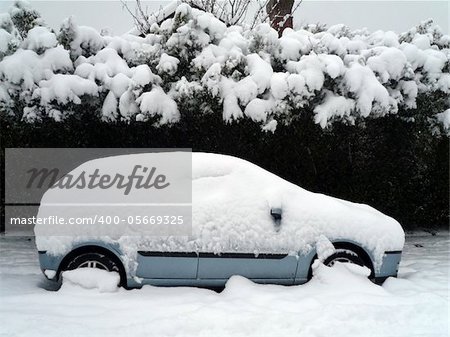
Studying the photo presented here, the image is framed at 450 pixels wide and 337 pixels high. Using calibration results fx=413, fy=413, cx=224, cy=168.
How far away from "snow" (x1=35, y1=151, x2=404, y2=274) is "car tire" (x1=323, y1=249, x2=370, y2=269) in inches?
5.4

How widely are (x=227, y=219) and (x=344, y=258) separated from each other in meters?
1.32

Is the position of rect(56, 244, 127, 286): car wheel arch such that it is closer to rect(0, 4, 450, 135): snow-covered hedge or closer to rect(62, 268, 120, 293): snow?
rect(62, 268, 120, 293): snow

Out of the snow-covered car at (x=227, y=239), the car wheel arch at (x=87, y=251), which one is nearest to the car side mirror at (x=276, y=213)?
the snow-covered car at (x=227, y=239)

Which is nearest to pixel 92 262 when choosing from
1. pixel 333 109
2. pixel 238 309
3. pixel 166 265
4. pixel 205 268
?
pixel 166 265

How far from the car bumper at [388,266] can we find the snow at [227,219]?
0.24ft

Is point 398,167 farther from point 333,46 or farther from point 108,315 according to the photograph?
point 108,315

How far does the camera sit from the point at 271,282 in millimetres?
4266

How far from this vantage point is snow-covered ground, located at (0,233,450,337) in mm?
3424

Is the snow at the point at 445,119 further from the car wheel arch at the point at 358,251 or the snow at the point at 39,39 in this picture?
the snow at the point at 39,39

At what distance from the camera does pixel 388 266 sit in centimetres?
448

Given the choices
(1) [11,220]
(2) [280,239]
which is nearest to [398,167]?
(2) [280,239]

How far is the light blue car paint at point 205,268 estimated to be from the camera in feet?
13.4

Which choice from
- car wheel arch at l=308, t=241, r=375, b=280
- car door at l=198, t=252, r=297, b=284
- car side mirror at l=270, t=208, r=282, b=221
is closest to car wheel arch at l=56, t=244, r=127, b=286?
car door at l=198, t=252, r=297, b=284

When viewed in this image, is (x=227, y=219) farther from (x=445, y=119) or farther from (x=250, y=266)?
(x=445, y=119)
